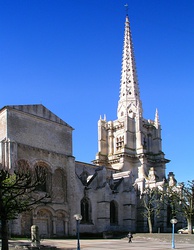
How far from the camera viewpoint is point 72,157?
45.4 m

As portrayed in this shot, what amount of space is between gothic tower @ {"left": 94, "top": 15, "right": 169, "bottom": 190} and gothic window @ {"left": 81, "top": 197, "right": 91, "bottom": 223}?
18.1 metres

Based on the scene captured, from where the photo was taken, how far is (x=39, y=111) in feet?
144

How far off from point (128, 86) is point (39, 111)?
123 ft

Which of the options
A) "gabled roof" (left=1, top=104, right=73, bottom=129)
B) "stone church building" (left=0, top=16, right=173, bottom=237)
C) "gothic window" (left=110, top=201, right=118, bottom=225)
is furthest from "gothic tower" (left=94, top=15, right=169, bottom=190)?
"gabled roof" (left=1, top=104, right=73, bottom=129)

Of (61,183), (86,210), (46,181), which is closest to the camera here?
(46,181)

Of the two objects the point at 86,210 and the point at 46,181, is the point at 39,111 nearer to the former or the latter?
the point at 46,181

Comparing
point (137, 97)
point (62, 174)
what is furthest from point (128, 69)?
point (62, 174)

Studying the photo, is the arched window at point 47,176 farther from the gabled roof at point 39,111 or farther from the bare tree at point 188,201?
the bare tree at point 188,201

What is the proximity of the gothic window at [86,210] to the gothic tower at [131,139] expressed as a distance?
1809cm

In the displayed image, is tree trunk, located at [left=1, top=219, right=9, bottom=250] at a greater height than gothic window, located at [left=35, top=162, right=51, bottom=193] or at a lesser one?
lesser

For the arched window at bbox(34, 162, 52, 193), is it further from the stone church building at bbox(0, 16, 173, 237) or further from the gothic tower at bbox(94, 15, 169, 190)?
the gothic tower at bbox(94, 15, 169, 190)

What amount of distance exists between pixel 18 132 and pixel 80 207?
1292cm

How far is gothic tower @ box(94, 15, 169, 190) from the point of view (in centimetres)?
Answer: 6831

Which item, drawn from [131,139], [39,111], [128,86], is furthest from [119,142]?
[39,111]
